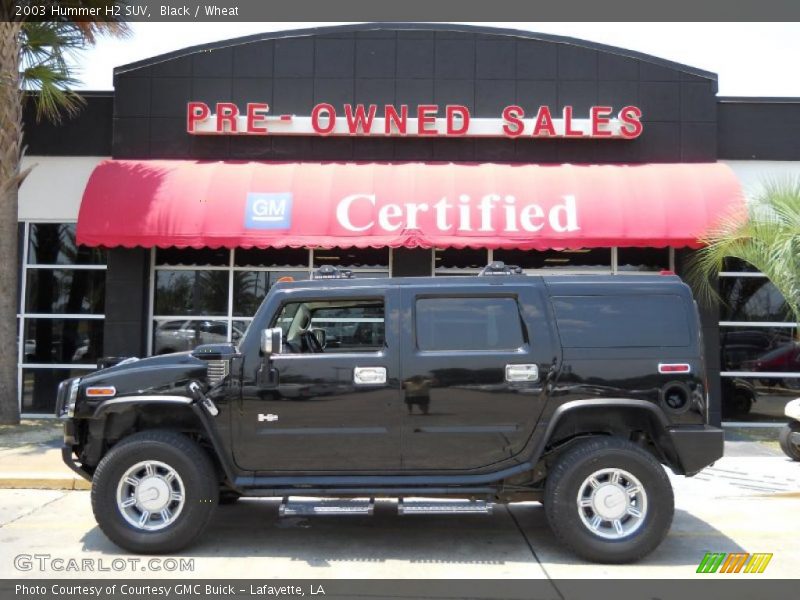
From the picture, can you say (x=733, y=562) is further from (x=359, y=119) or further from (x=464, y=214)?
(x=359, y=119)

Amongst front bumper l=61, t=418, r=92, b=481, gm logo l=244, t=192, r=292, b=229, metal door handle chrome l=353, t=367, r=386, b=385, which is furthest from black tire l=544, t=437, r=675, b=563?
gm logo l=244, t=192, r=292, b=229

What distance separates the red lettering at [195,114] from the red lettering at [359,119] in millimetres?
2464

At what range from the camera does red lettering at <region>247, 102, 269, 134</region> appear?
12.2 metres

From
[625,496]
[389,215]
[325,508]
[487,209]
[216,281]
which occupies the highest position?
[487,209]

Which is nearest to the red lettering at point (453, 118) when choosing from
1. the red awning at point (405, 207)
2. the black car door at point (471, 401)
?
the red awning at point (405, 207)

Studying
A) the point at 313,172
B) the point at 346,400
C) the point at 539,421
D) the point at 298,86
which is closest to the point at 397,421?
the point at 346,400

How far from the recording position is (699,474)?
8820 mm

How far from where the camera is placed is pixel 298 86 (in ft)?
40.9

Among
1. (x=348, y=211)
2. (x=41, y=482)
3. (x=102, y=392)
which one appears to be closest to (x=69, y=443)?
(x=102, y=392)

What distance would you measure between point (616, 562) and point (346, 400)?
94.8 inches

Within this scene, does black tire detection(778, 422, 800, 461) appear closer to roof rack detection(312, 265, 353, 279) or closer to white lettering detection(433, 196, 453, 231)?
white lettering detection(433, 196, 453, 231)

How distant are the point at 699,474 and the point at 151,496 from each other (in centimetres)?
670

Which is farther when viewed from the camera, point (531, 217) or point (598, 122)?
point (598, 122)

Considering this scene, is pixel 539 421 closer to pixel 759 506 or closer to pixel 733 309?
pixel 759 506
